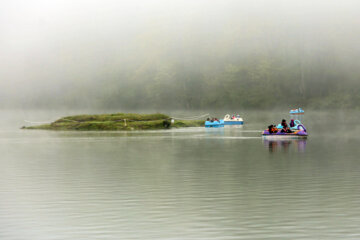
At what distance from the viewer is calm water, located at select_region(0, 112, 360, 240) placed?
18.6m

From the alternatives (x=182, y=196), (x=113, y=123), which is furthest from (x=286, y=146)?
(x=113, y=123)

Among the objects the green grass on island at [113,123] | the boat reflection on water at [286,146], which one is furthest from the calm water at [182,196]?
the green grass on island at [113,123]

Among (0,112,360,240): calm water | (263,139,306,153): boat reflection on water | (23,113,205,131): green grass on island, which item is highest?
(23,113,205,131): green grass on island

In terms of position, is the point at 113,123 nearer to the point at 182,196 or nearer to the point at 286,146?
the point at 286,146

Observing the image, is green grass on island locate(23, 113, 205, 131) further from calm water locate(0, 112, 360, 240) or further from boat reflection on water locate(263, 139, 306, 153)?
calm water locate(0, 112, 360, 240)

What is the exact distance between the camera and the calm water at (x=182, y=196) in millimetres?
18578

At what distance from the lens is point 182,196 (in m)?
25.0

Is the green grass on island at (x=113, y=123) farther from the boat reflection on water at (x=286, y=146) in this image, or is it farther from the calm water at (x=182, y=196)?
the calm water at (x=182, y=196)

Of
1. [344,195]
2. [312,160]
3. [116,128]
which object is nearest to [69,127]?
[116,128]

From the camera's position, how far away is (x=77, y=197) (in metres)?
25.4

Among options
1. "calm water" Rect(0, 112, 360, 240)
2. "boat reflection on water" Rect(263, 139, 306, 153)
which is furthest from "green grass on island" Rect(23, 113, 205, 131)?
"calm water" Rect(0, 112, 360, 240)

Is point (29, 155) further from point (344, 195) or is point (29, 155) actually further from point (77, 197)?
point (344, 195)

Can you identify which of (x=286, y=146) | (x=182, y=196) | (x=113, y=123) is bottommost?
(x=286, y=146)

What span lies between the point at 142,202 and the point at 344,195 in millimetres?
9833
